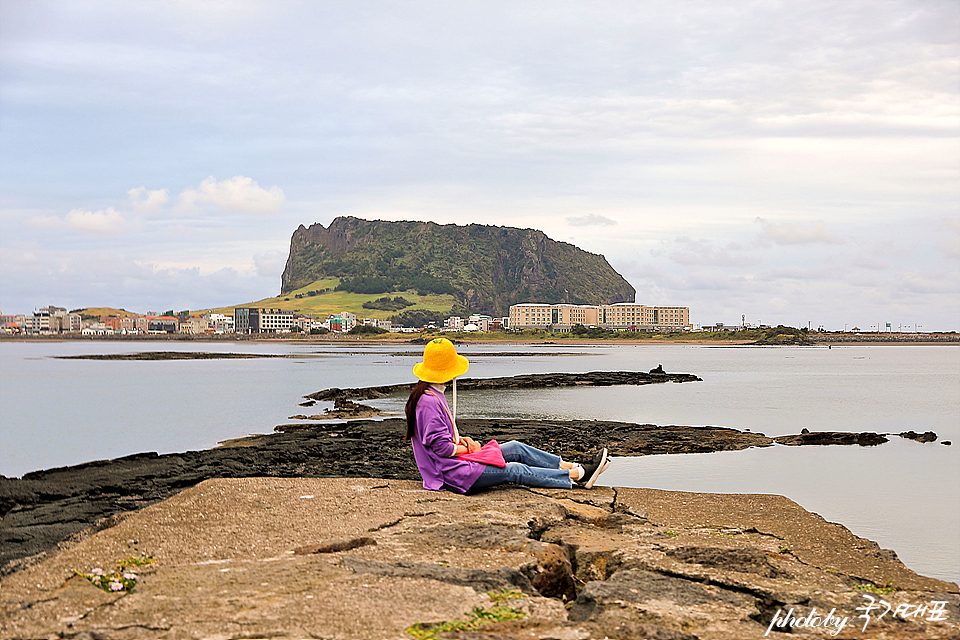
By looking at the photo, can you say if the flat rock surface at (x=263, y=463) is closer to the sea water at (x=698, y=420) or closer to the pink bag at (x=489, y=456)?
the sea water at (x=698, y=420)

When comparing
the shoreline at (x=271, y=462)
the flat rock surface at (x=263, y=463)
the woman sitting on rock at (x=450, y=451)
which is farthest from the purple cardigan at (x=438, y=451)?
the flat rock surface at (x=263, y=463)

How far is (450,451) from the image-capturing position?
10.3 metres

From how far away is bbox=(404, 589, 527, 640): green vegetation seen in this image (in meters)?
5.27

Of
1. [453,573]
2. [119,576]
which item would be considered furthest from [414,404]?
[119,576]

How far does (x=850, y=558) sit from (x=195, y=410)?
A: 36254 mm

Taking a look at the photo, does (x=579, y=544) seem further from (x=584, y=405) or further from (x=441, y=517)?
(x=584, y=405)

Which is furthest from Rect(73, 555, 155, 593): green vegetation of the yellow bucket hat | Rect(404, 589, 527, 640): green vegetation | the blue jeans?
the blue jeans

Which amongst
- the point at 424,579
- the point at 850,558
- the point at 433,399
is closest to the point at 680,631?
the point at 424,579

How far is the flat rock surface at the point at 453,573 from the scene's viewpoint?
5535 mm

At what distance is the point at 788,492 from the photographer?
16750 millimetres

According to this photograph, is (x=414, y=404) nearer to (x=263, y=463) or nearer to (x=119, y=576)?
(x=119, y=576)

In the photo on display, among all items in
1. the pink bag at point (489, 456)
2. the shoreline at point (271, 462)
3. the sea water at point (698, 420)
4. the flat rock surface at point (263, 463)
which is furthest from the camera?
the sea water at point (698, 420)

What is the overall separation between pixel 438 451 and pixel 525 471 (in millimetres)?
1326

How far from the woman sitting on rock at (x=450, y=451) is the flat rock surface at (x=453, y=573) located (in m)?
0.24
